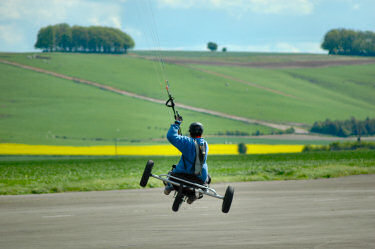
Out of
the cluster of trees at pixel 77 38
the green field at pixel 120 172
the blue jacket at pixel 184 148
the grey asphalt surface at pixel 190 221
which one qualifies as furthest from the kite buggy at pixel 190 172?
the cluster of trees at pixel 77 38

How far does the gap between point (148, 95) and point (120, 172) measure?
210 feet

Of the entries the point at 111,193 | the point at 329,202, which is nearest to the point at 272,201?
the point at 329,202

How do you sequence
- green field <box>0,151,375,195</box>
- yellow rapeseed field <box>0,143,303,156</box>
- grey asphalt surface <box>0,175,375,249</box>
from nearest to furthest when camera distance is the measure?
grey asphalt surface <box>0,175,375,249</box>
green field <box>0,151,375,195</box>
yellow rapeseed field <box>0,143,303,156</box>

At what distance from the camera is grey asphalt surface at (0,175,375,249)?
38.5 feet

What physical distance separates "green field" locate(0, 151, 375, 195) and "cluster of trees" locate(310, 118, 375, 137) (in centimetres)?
3032

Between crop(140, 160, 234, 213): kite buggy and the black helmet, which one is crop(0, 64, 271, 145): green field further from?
crop(140, 160, 234, 213): kite buggy

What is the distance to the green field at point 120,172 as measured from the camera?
2742 centimetres

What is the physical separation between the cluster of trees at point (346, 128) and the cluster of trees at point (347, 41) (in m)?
14.0

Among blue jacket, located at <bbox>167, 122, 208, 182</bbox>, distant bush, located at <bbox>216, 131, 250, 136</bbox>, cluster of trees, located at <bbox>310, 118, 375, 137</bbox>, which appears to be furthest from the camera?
cluster of trees, located at <bbox>310, 118, 375, 137</bbox>

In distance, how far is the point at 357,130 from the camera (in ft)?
279

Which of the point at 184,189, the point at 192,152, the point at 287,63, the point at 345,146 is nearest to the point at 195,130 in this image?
the point at 192,152

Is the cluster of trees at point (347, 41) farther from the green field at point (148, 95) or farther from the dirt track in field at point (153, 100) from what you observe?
the dirt track in field at point (153, 100)

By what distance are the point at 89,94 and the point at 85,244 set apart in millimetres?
89113

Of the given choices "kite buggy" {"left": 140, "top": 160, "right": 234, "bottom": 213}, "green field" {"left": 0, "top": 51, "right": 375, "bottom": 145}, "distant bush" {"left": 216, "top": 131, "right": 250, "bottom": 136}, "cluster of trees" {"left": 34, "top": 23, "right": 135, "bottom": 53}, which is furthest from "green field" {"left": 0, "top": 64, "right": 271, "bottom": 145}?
"kite buggy" {"left": 140, "top": 160, "right": 234, "bottom": 213}
